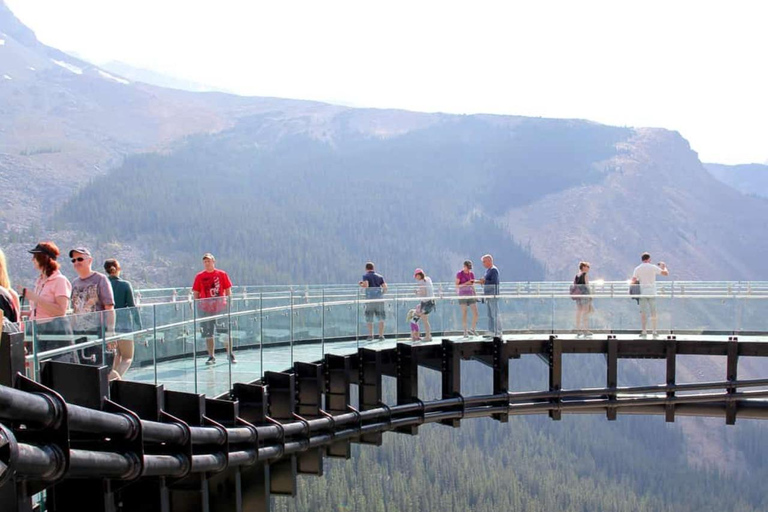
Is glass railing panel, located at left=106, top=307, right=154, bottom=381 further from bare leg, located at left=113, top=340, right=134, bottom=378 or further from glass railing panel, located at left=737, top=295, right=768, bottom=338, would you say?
glass railing panel, located at left=737, top=295, right=768, bottom=338

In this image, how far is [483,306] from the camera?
24719mm

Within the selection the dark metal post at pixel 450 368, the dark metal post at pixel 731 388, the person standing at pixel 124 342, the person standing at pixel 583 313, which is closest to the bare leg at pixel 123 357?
the person standing at pixel 124 342

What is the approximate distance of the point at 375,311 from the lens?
23.5m

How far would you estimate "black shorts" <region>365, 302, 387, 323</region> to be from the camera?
2329 centimetres

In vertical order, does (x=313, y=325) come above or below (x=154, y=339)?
below

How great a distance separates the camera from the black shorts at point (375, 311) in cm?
2329

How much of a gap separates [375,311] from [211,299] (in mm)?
7908

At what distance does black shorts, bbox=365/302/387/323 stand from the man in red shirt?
5.20 metres

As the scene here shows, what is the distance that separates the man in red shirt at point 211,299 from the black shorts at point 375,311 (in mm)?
5200

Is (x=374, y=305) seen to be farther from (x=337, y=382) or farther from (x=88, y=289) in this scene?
(x=88, y=289)

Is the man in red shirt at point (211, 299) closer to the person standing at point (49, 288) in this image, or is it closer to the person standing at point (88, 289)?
the person standing at point (88, 289)

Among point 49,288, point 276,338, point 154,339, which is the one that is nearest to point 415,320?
point 276,338

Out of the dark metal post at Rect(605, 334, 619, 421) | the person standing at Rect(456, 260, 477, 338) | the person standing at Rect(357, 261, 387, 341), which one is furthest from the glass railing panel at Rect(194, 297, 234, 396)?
the dark metal post at Rect(605, 334, 619, 421)

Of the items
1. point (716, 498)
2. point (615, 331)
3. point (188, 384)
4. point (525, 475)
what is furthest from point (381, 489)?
point (188, 384)
